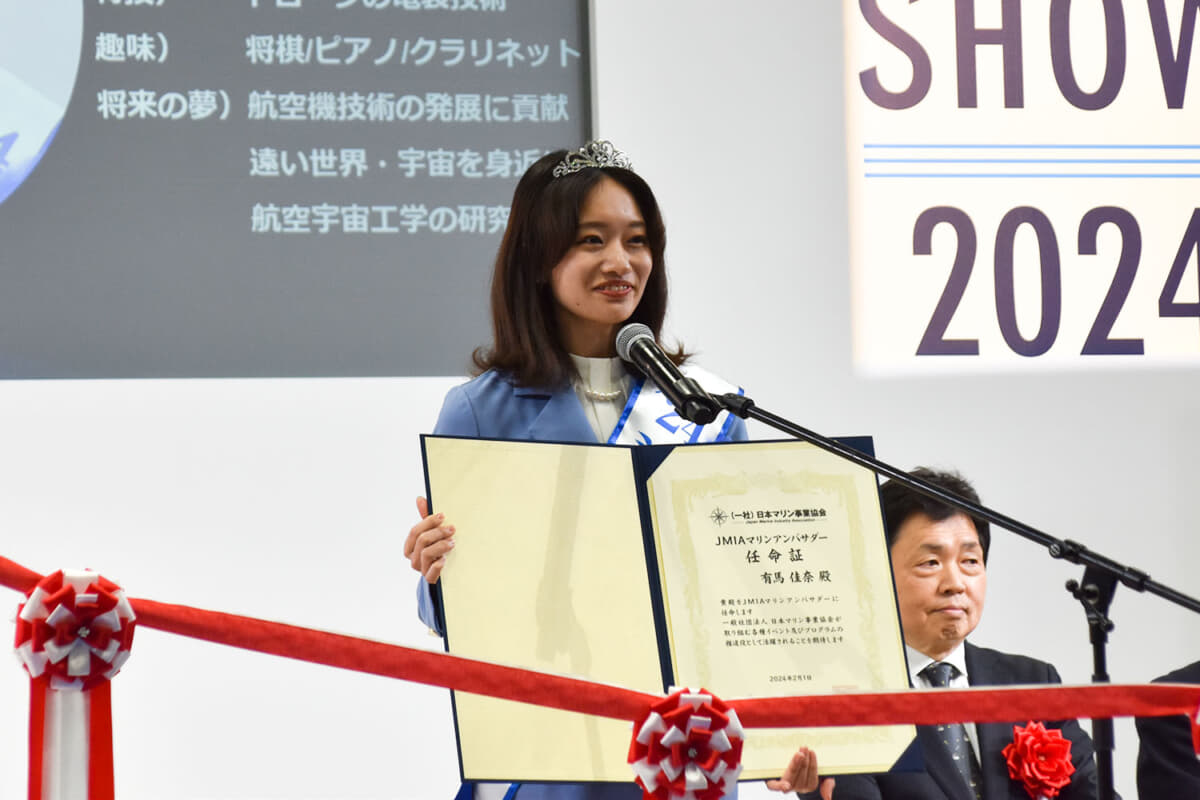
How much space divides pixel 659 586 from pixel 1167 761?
44.9 inches

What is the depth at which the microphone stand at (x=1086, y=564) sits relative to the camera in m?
1.13

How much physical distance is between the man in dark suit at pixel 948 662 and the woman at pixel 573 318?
50 centimetres

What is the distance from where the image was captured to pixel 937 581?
79.2 inches

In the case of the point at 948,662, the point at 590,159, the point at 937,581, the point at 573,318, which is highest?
the point at 590,159

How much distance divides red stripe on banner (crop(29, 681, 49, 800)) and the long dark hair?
2.32ft

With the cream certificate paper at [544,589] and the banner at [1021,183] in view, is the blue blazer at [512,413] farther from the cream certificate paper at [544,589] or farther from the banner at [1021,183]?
the banner at [1021,183]

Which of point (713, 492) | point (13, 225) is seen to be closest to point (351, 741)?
point (13, 225)

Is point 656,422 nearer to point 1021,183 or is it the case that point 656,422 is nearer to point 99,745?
point 99,745

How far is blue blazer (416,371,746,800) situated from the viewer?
1.57m

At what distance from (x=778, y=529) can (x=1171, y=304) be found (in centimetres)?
190

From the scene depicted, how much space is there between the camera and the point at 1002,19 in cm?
281

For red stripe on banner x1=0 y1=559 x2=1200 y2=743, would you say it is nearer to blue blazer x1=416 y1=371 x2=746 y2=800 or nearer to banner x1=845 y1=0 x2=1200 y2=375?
blue blazer x1=416 y1=371 x2=746 y2=800

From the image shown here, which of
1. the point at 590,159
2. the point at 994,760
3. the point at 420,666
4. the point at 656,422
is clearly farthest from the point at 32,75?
the point at 994,760

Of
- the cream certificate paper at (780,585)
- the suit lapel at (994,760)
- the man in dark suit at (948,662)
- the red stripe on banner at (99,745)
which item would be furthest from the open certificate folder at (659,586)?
the suit lapel at (994,760)
